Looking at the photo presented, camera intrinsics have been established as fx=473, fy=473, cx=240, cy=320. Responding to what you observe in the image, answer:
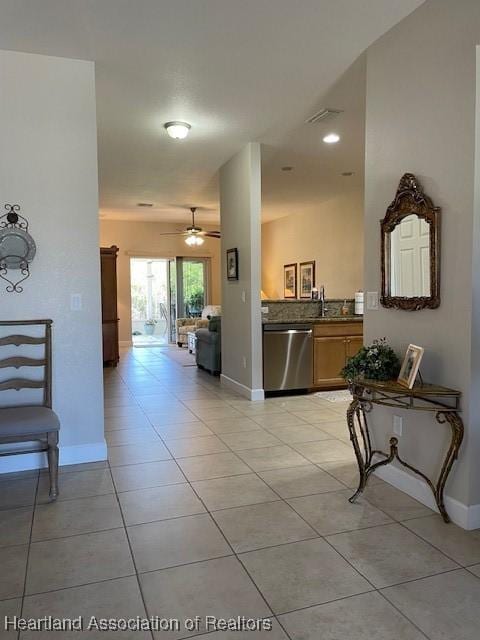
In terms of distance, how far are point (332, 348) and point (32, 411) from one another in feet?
11.8

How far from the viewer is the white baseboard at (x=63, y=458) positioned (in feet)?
10.3

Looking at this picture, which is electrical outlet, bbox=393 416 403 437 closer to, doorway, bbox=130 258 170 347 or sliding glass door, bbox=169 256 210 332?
sliding glass door, bbox=169 256 210 332

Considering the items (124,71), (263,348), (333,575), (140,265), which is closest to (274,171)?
(263,348)

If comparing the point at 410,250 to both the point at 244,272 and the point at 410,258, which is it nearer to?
the point at 410,258

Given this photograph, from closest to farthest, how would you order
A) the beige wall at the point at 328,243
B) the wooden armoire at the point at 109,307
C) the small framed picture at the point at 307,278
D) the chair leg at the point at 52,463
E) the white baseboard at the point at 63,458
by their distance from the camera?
1. the chair leg at the point at 52,463
2. the white baseboard at the point at 63,458
3. the beige wall at the point at 328,243
4. the wooden armoire at the point at 109,307
5. the small framed picture at the point at 307,278

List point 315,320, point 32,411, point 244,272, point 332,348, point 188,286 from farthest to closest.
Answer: point 188,286 → point 332,348 → point 315,320 → point 244,272 → point 32,411

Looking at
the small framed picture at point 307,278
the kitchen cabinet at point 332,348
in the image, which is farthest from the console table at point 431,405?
the small framed picture at point 307,278

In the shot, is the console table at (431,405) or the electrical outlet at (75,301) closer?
the console table at (431,405)

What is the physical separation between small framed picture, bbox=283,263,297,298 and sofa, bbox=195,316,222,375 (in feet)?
9.34

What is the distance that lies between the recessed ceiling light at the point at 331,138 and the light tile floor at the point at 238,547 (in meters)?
3.00

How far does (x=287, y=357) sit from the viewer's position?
535 centimetres

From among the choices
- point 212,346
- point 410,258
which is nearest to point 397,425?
point 410,258

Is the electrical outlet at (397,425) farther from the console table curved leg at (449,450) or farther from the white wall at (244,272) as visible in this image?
the white wall at (244,272)

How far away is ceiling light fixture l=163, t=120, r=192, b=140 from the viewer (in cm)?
434
